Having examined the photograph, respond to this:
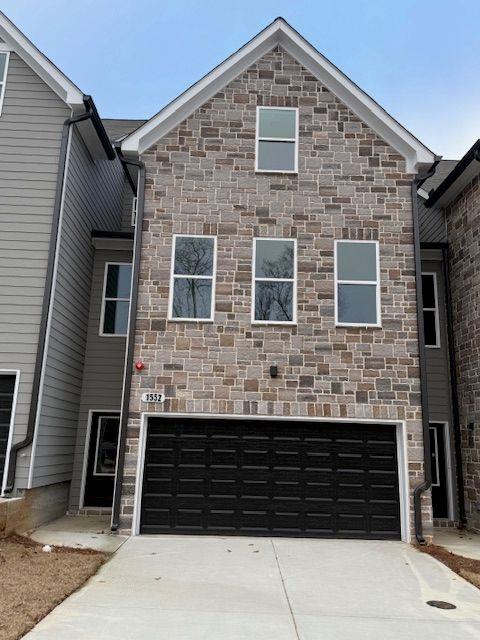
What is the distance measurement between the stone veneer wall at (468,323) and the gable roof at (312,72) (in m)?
1.68

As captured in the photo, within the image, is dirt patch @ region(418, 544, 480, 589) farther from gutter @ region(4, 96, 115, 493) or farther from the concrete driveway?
gutter @ region(4, 96, 115, 493)

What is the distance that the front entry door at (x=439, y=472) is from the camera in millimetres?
11406

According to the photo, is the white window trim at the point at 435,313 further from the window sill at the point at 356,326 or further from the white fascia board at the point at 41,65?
the white fascia board at the point at 41,65

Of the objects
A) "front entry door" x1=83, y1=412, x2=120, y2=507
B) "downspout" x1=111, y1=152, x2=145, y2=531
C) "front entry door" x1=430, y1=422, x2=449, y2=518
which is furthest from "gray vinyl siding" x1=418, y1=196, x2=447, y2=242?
"front entry door" x1=83, y1=412, x2=120, y2=507

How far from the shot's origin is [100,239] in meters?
12.1

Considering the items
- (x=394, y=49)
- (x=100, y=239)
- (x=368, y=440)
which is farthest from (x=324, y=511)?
(x=394, y=49)

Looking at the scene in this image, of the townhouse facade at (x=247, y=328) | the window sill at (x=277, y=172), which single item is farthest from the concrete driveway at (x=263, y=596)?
the window sill at (x=277, y=172)

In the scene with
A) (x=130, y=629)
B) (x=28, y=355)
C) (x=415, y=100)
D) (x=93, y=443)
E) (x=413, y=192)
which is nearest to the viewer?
(x=130, y=629)

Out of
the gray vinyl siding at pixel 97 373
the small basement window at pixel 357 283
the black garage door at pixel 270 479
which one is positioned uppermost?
the small basement window at pixel 357 283

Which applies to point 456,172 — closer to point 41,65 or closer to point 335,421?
point 335,421

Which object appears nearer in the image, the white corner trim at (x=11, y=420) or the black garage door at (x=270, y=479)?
the white corner trim at (x=11, y=420)

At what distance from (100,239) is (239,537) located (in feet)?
23.0

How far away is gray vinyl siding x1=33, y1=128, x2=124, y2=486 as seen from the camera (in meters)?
9.73

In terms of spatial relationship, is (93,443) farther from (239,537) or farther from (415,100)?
(415,100)
